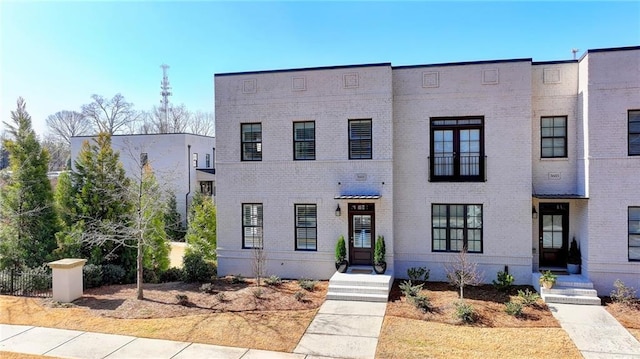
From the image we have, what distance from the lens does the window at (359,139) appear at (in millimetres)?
14539

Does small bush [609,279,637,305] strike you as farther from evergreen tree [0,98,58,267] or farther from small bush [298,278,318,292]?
evergreen tree [0,98,58,267]

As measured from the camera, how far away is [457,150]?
14.4 metres

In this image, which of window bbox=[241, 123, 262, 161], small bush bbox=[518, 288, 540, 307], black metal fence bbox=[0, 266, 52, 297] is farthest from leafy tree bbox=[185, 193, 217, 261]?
small bush bbox=[518, 288, 540, 307]

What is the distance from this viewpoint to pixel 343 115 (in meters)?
14.6

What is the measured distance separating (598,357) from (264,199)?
1081 centimetres

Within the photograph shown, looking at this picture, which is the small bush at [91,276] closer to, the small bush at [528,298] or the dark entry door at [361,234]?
the dark entry door at [361,234]

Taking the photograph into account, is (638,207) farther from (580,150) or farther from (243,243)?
(243,243)

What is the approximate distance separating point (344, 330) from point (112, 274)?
9.27m

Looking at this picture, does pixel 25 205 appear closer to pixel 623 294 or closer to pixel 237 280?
pixel 237 280

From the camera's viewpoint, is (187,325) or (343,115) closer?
(187,325)

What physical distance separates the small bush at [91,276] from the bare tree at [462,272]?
1194cm

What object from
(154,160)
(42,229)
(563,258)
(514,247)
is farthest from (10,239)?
(563,258)

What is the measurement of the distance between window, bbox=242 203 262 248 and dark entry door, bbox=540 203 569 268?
33.0ft

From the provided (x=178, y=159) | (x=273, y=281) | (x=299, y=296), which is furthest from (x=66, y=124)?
(x=299, y=296)
